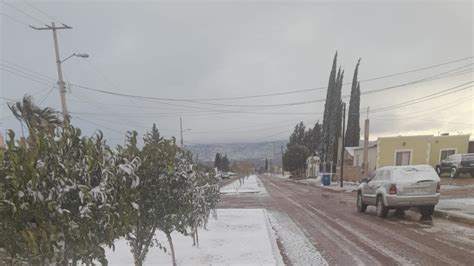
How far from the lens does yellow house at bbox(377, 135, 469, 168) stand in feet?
143

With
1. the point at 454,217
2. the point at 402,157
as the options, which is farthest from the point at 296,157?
the point at 454,217

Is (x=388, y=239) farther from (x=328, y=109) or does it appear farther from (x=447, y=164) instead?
(x=328, y=109)

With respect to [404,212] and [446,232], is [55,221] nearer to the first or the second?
[446,232]

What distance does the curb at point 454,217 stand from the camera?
13.5 m

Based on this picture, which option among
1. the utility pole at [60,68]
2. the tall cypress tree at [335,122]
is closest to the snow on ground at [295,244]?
the utility pole at [60,68]

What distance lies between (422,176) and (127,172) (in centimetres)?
1349

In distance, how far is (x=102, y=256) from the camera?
3.93 metres

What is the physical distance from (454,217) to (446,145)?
33.0 meters

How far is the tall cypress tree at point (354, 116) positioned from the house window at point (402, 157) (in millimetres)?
17737

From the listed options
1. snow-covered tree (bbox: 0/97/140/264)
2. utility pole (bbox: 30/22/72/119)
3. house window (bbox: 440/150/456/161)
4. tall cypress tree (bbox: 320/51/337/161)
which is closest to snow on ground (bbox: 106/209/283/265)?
snow-covered tree (bbox: 0/97/140/264)

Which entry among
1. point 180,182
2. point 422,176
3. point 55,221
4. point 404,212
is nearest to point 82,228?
point 55,221

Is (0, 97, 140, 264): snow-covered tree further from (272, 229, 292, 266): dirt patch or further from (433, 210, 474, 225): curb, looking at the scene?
(433, 210, 474, 225): curb

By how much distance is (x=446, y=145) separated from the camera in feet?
145

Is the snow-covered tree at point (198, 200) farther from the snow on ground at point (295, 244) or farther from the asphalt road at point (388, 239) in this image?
the asphalt road at point (388, 239)
